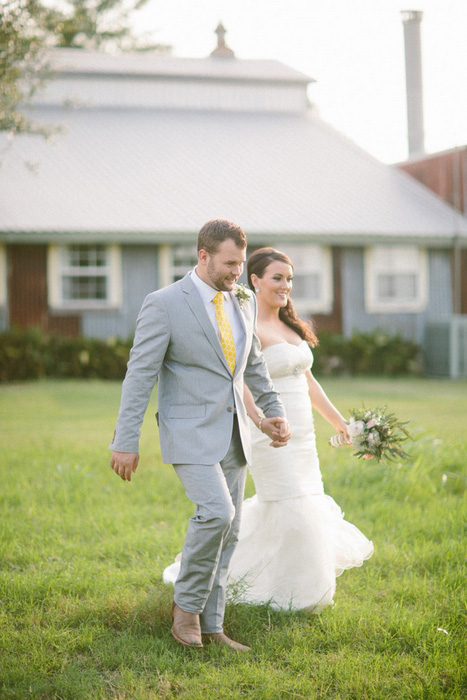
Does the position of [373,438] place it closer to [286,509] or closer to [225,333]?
[286,509]

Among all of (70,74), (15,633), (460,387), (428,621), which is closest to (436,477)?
(428,621)

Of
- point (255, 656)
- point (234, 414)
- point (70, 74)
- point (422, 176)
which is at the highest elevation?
point (70, 74)

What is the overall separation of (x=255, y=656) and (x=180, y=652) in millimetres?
378

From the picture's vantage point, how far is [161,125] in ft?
79.3

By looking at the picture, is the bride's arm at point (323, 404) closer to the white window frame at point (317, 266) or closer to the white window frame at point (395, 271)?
the white window frame at point (317, 266)

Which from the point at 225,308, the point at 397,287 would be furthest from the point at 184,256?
the point at 225,308

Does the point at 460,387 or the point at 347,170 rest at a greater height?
the point at 347,170

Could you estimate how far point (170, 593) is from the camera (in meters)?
4.94

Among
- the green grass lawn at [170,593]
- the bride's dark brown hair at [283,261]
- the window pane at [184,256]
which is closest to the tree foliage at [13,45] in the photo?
the green grass lawn at [170,593]

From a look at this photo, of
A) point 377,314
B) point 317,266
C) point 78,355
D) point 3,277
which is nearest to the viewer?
point 78,355

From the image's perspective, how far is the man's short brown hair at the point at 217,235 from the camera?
13.8 feet

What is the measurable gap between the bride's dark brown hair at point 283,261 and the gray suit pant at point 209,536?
111 cm

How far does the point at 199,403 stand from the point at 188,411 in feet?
0.22

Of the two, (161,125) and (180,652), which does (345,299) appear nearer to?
(161,125)
